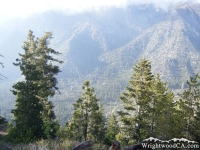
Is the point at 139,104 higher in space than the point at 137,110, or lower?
higher

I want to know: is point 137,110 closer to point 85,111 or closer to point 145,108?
point 145,108

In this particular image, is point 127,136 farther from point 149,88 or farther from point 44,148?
point 44,148

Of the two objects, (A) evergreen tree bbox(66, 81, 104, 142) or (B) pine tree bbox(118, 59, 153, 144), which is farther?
(A) evergreen tree bbox(66, 81, 104, 142)

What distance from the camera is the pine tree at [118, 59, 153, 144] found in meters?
25.6

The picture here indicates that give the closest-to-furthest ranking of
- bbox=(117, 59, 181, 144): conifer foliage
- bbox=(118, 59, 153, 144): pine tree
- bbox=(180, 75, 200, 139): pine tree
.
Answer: bbox=(180, 75, 200, 139): pine tree, bbox=(117, 59, 181, 144): conifer foliage, bbox=(118, 59, 153, 144): pine tree

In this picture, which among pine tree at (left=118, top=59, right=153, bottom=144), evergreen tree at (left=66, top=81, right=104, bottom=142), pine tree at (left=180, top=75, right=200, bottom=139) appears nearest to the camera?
pine tree at (left=180, top=75, right=200, bottom=139)

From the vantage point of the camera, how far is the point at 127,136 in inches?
1072

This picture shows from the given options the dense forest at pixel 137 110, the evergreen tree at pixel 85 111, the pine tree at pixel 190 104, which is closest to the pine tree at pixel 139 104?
the dense forest at pixel 137 110

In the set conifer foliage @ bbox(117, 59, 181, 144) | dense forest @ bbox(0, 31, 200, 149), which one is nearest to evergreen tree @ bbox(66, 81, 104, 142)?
dense forest @ bbox(0, 31, 200, 149)

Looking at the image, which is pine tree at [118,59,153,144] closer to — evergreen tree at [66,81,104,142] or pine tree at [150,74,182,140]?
pine tree at [150,74,182,140]

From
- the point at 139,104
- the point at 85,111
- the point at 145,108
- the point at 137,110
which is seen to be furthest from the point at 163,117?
the point at 85,111

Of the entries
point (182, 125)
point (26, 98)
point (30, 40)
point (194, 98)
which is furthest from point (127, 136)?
point (30, 40)

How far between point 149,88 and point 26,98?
541 inches

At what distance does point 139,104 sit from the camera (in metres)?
25.5
